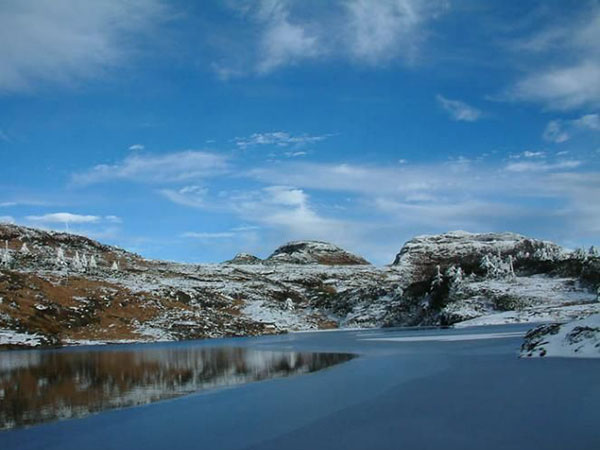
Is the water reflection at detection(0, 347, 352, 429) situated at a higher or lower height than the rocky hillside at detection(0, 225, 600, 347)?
lower

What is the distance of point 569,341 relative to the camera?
39281mm

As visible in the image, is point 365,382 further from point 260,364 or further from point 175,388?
point 260,364

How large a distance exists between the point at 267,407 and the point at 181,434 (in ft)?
18.6

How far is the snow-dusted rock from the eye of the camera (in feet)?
120

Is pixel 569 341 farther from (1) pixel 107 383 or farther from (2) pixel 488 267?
(2) pixel 488 267

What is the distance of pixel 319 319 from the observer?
628ft

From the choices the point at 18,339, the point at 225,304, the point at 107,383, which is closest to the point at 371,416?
the point at 107,383

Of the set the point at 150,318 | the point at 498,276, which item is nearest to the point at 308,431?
the point at 150,318

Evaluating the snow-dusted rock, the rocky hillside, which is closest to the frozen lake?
the snow-dusted rock

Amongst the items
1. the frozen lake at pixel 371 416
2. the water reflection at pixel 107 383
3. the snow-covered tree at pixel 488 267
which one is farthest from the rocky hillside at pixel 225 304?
the frozen lake at pixel 371 416

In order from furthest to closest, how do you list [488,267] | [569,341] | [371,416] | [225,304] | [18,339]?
1. [225,304]
2. [488,267]
3. [18,339]
4. [569,341]
5. [371,416]

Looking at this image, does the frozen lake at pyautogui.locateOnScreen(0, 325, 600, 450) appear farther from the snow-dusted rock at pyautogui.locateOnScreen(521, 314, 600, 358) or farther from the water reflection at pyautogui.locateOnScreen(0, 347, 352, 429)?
the snow-dusted rock at pyautogui.locateOnScreen(521, 314, 600, 358)

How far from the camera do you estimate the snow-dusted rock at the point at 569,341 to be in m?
36.6

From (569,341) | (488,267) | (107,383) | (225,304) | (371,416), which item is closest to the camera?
(371,416)
